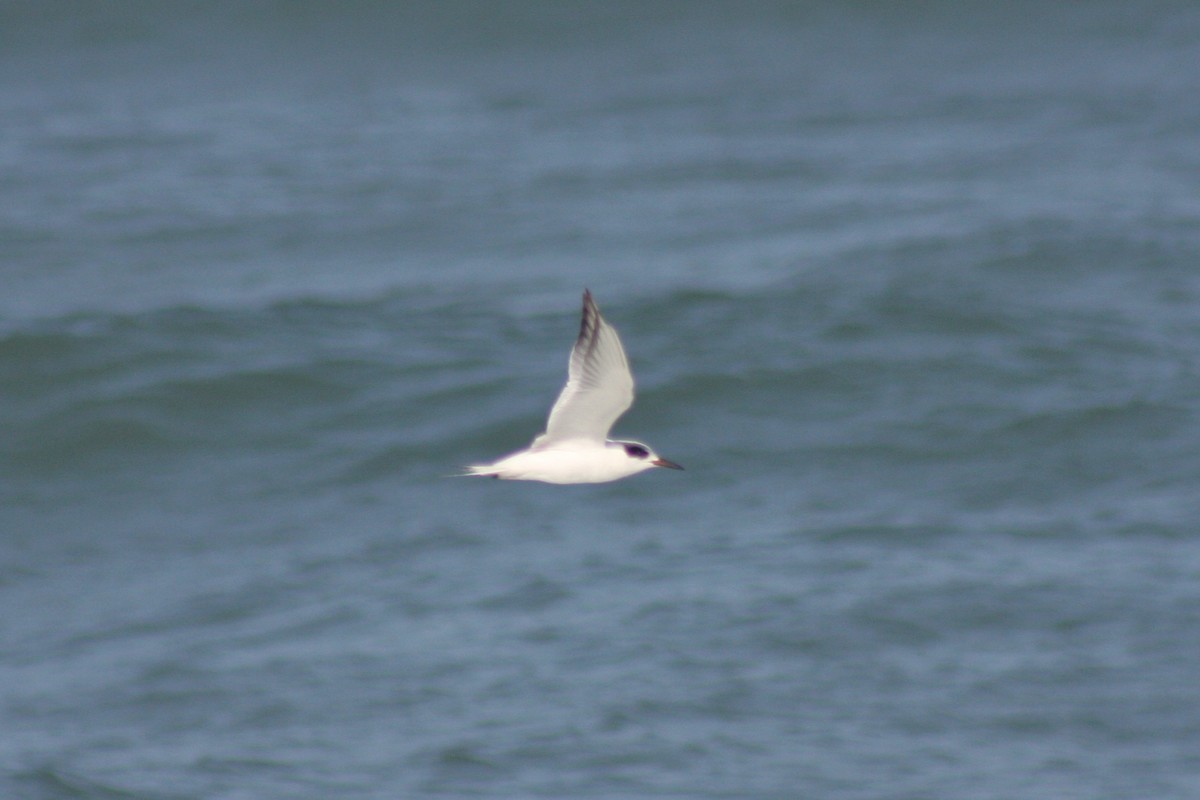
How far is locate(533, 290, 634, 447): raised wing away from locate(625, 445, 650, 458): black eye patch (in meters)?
0.16

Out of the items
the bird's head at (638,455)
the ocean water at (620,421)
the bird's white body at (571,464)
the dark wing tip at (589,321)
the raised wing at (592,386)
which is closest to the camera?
the dark wing tip at (589,321)

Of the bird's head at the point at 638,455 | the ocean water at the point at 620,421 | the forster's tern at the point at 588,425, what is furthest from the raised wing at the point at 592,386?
the ocean water at the point at 620,421

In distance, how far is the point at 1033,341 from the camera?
25.1 metres

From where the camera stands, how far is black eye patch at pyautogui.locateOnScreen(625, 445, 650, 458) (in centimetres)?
973

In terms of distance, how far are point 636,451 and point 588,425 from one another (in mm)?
372

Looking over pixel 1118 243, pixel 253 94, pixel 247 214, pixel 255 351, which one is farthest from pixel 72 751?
pixel 253 94

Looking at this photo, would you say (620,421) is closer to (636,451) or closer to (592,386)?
(636,451)

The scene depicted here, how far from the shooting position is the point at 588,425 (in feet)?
31.4

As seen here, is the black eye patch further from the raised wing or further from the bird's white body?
the raised wing

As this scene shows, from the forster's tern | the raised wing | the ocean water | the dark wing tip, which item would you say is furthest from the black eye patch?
the ocean water

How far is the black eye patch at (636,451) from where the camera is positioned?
9.73 meters

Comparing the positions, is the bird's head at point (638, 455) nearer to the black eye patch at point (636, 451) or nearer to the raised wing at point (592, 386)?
the black eye patch at point (636, 451)

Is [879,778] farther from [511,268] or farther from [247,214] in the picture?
[247,214]

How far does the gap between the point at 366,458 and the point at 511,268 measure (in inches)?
196
